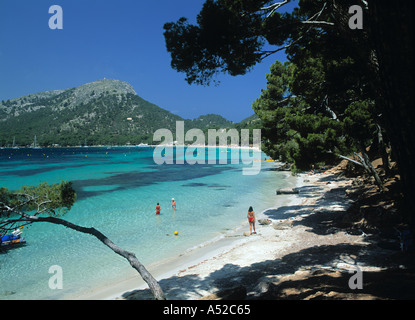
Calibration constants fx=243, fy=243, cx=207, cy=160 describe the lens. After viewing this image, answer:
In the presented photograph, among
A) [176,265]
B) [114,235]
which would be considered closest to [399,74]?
[176,265]

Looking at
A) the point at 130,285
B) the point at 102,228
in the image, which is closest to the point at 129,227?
the point at 102,228

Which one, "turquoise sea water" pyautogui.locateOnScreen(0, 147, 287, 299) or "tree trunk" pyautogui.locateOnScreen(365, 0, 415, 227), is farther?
"turquoise sea water" pyautogui.locateOnScreen(0, 147, 287, 299)

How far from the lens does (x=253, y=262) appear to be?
35.3 ft

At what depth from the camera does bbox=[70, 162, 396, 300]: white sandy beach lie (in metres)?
8.56

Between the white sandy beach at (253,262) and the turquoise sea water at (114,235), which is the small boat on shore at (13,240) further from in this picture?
the white sandy beach at (253,262)

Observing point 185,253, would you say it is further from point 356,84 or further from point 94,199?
point 94,199

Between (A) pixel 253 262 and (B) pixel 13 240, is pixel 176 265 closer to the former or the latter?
(A) pixel 253 262

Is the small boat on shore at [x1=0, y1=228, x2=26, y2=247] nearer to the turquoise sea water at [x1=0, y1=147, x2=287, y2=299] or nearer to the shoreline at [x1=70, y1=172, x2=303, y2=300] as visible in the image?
the turquoise sea water at [x1=0, y1=147, x2=287, y2=299]

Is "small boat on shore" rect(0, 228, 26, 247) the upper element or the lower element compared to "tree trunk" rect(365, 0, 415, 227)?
lower

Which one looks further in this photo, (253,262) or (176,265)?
(176,265)

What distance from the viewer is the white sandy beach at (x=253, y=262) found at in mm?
8562

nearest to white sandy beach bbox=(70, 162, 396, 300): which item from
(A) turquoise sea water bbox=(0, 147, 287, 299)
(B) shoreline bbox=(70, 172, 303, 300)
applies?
(B) shoreline bbox=(70, 172, 303, 300)

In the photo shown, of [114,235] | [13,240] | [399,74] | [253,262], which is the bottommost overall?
[114,235]
